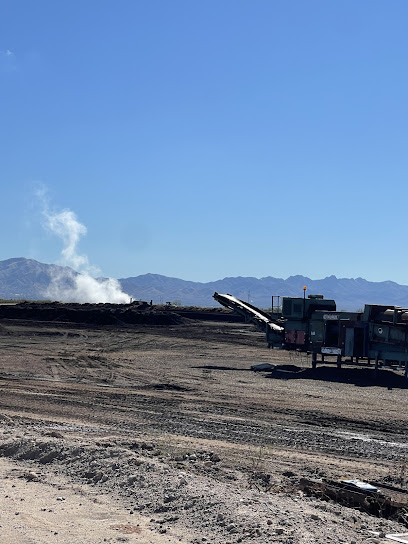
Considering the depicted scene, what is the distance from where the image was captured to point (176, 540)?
8.71m

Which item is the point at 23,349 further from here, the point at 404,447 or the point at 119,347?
the point at 404,447

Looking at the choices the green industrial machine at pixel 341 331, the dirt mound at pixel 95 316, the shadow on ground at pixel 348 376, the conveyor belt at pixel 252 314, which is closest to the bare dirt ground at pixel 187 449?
the shadow on ground at pixel 348 376

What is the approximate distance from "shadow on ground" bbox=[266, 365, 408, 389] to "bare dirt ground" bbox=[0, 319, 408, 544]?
7 cm

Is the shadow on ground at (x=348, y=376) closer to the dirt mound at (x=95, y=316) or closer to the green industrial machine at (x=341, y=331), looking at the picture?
the green industrial machine at (x=341, y=331)

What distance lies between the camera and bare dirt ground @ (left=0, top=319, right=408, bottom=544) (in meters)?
9.11

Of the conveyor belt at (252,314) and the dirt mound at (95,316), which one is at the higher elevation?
the conveyor belt at (252,314)

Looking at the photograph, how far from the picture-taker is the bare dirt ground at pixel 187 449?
9109 mm

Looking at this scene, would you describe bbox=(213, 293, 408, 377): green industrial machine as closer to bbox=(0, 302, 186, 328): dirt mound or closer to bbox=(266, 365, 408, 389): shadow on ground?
bbox=(266, 365, 408, 389): shadow on ground

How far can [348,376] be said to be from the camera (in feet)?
85.9

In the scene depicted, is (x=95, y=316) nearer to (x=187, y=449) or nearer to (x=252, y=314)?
(x=252, y=314)

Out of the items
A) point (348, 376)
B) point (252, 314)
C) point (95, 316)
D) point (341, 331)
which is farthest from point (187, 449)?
point (95, 316)

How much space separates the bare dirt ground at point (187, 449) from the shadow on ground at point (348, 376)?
73mm

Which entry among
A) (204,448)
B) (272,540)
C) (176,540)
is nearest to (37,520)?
(176,540)

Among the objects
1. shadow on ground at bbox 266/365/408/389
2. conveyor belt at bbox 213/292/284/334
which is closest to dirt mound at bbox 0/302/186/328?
conveyor belt at bbox 213/292/284/334
